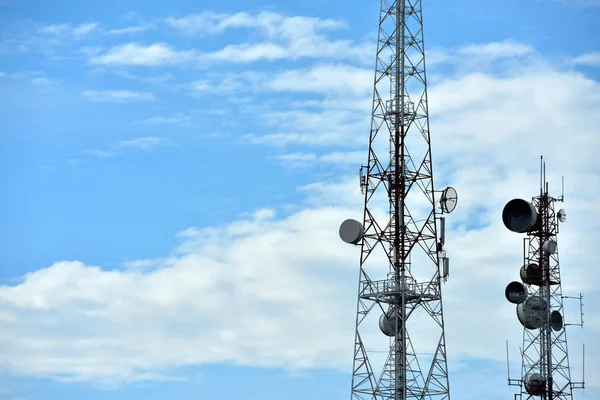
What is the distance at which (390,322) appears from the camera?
9406cm

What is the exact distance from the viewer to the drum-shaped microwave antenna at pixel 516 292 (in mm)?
111000

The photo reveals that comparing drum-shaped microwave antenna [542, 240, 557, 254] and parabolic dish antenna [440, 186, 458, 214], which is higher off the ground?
drum-shaped microwave antenna [542, 240, 557, 254]

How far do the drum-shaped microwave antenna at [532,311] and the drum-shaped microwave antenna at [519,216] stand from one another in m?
7.36

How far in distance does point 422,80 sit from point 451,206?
10189 millimetres

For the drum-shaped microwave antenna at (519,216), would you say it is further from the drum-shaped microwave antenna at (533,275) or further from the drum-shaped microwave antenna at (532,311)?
the drum-shaped microwave antenna at (532,311)

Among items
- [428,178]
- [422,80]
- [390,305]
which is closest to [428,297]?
[390,305]

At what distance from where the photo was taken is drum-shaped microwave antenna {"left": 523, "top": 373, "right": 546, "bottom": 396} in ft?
364

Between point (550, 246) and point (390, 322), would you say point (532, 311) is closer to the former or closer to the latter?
point (550, 246)

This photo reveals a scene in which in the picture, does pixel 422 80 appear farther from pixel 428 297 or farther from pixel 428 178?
pixel 428 297

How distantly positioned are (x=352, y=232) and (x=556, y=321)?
27.2 metres

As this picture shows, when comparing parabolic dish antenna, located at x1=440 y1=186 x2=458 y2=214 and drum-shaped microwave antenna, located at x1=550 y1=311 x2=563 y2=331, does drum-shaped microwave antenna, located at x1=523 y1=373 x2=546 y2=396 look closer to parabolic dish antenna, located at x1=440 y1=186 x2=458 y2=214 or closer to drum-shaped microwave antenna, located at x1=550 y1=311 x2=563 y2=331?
drum-shaped microwave antenna, located at x1=550 y1=311 x2=563 y2=331

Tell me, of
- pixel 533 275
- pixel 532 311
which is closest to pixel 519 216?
pixel 533 275

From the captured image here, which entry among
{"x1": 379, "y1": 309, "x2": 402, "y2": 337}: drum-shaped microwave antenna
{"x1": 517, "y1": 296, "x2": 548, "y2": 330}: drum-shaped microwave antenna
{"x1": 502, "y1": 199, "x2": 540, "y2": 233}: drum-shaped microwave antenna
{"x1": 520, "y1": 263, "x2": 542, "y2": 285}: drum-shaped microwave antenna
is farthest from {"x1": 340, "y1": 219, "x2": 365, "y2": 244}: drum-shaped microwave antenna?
{"x1": 517, "y1": 296, "x2": 548, "y2": 330}: drum-shaped microwave antenna

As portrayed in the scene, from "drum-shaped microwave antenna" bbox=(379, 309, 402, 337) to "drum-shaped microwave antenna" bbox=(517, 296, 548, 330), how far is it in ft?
74.9
